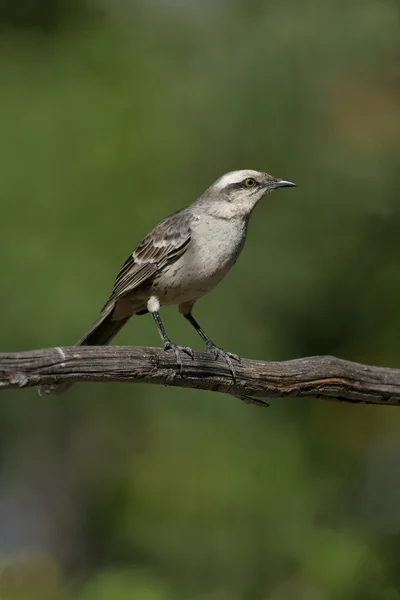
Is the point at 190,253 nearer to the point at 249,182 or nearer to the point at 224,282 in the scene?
the point at 249,182

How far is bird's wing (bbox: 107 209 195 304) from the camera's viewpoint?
6078mm

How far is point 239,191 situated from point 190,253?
0.53 meters

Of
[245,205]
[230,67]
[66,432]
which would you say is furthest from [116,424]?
[230,67]

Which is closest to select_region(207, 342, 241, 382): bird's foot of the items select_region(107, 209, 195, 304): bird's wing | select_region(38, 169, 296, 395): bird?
select_region(38, 169, 296, 395): bird

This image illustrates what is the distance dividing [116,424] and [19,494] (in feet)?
3.79

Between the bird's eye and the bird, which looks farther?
the bird's eye

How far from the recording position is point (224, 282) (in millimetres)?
8297

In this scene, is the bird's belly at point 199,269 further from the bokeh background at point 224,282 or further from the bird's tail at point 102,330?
the bokeh background at point 224,282

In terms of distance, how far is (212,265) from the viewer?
19.2ft

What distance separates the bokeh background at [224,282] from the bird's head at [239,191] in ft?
4.94

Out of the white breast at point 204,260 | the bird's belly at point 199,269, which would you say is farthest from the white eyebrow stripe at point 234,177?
the bird's belly at point 199,269

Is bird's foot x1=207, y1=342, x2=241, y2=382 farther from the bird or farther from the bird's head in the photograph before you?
the bird's head

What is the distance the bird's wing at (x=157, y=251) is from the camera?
6.08m

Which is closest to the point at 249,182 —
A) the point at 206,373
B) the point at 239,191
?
the point at 239,191
